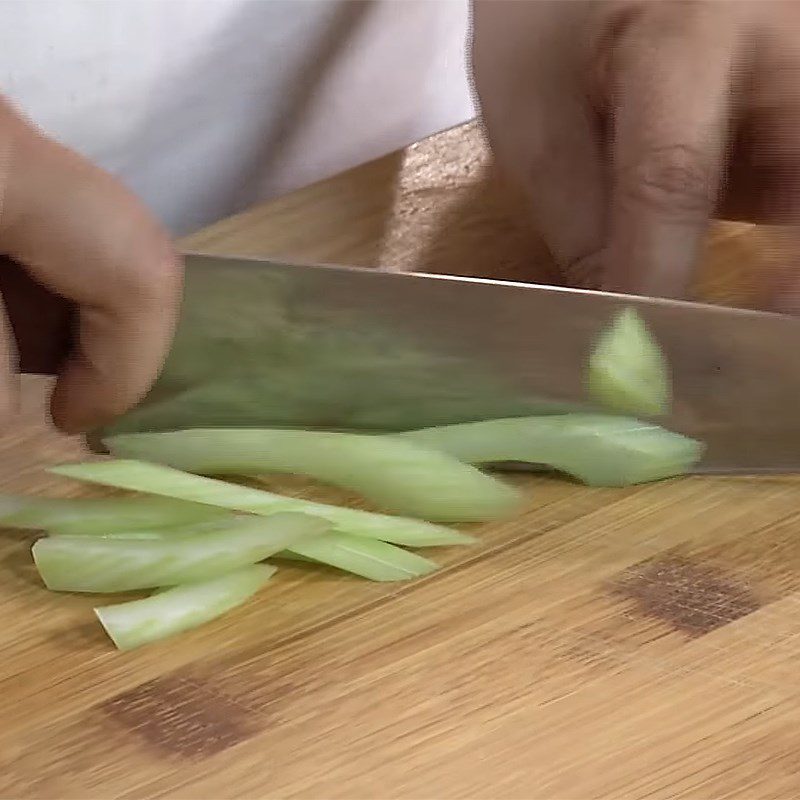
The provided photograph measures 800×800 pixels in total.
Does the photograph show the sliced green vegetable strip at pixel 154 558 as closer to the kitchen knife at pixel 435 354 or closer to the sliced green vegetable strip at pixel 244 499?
the sliced green vegetable strip at pixel 244 499

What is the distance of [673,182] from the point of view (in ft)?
3.24

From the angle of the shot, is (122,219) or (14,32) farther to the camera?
(14,32)

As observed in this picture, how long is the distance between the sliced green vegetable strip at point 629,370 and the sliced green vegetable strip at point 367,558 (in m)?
0.19

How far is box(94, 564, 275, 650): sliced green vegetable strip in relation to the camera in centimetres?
77

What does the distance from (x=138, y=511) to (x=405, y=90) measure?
0.74 m

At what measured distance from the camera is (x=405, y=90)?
1.44m

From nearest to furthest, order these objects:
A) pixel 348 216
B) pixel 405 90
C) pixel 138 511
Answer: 1. pixel 138 511
2. pixel 348 216
3. pixel 405 90

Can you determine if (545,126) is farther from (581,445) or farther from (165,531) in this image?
(165,531)

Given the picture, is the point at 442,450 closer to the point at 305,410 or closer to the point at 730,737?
the point at 305,410

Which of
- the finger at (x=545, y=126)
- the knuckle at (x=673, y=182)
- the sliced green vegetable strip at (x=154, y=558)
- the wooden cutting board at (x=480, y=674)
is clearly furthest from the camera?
the finger at (x=545, y=126)

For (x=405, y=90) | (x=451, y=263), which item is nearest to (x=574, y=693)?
(x=451, y=263)

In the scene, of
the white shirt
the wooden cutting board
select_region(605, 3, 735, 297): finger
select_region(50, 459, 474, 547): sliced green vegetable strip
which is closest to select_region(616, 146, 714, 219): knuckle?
select_region(605, 3, 735, 297): finger

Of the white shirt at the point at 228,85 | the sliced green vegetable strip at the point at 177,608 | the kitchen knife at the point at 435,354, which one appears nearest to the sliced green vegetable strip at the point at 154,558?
the sliced green vegetable strip at the point at 177,608

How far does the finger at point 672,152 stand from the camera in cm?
99
